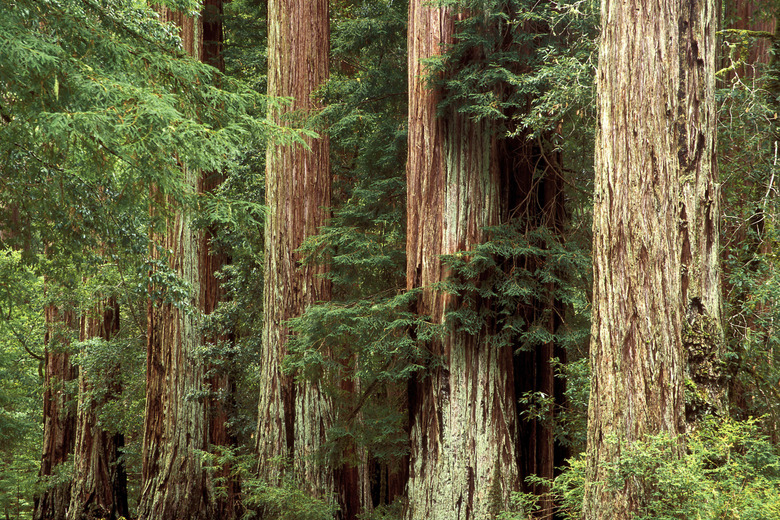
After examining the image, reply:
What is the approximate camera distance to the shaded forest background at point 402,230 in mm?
6387

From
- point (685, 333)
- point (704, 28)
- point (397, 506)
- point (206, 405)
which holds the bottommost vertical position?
point (397, 506)

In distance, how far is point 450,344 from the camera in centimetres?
802

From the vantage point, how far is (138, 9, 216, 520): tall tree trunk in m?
12.1

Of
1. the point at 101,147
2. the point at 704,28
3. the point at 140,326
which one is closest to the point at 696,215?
the point at 704,28

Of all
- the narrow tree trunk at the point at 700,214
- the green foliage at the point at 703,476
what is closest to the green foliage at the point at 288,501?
the green foliage at the point at 703,476

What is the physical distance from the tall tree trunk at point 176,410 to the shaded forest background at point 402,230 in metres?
0.07

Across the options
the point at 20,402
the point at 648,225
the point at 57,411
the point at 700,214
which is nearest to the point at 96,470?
the point at 57,411

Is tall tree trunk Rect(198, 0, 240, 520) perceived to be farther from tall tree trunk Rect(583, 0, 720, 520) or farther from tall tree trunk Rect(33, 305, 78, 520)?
tall tree trunk Rect(583, 0, 720, 520)

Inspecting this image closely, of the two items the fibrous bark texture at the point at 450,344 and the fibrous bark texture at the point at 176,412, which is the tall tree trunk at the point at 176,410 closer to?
the fibrous bark texture at the point at 176,412

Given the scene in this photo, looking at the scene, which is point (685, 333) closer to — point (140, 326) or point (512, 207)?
point (512, 207)

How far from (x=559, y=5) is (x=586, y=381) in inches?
148

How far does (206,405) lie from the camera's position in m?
12.6

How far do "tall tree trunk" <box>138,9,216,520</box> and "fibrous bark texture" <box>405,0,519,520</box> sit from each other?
5.10m

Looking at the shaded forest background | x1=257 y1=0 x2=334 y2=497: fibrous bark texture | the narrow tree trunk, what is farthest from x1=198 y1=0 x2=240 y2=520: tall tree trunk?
the narrow tree trunk
